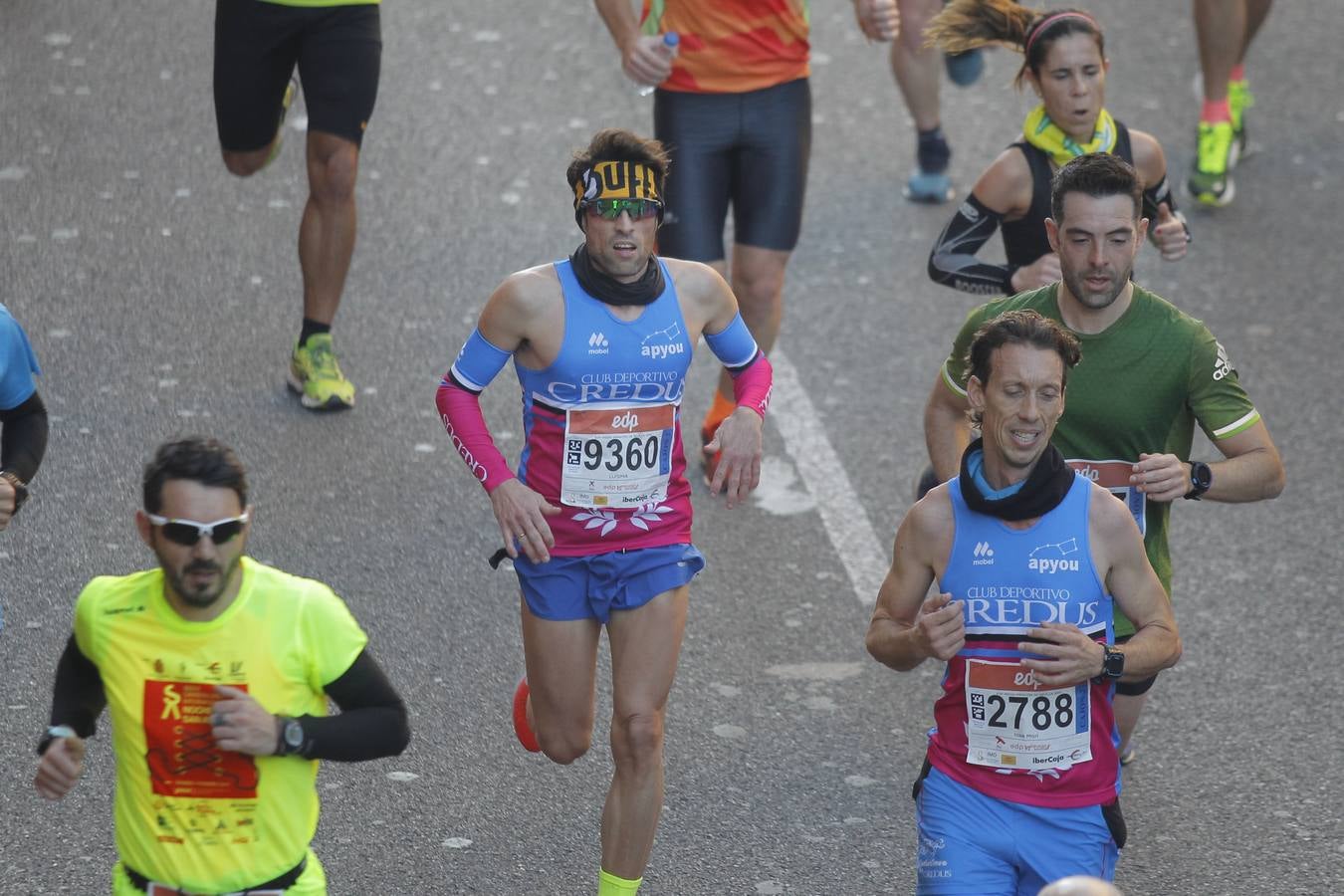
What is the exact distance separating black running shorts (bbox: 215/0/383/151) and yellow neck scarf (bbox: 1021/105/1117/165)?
2809 millimetres

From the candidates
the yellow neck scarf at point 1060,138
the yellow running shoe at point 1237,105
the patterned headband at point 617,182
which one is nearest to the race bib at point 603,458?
the patterned headband at point 617,182

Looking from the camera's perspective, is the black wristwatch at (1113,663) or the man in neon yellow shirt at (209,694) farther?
the black wristwatch at (1113,663)

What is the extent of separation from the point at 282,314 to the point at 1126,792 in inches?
183

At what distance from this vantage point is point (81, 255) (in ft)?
31.0

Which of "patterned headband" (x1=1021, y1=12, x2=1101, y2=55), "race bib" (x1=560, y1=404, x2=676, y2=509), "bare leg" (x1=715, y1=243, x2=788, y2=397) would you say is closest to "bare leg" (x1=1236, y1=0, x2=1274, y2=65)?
"bare leg" (x1=715, y1=243, x2=788, y2=397)

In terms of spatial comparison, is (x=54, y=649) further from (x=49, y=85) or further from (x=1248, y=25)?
(x=1248, y=25)

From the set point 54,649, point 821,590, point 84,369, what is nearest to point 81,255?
point 84,369

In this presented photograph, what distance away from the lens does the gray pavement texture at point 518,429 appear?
580 cm

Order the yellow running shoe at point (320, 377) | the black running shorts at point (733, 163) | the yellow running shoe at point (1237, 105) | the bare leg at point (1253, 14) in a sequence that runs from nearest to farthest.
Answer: the black running shorts at point (733, 163) → the yellow running shoe at point (320, 377) → the yellow running shoe at point (1237, 105) → the bare leg at point (1253, 14)

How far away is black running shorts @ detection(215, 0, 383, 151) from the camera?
782cm

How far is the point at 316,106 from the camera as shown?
7.86 m

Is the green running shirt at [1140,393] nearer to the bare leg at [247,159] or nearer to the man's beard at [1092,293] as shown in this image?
the man's beard at [1092,293]

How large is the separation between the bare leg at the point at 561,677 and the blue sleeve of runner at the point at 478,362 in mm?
633

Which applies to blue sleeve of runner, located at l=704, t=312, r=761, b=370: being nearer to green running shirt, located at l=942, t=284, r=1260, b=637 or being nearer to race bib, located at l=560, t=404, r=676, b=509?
race bib, located at l=560, t=404, r=676, b=509
